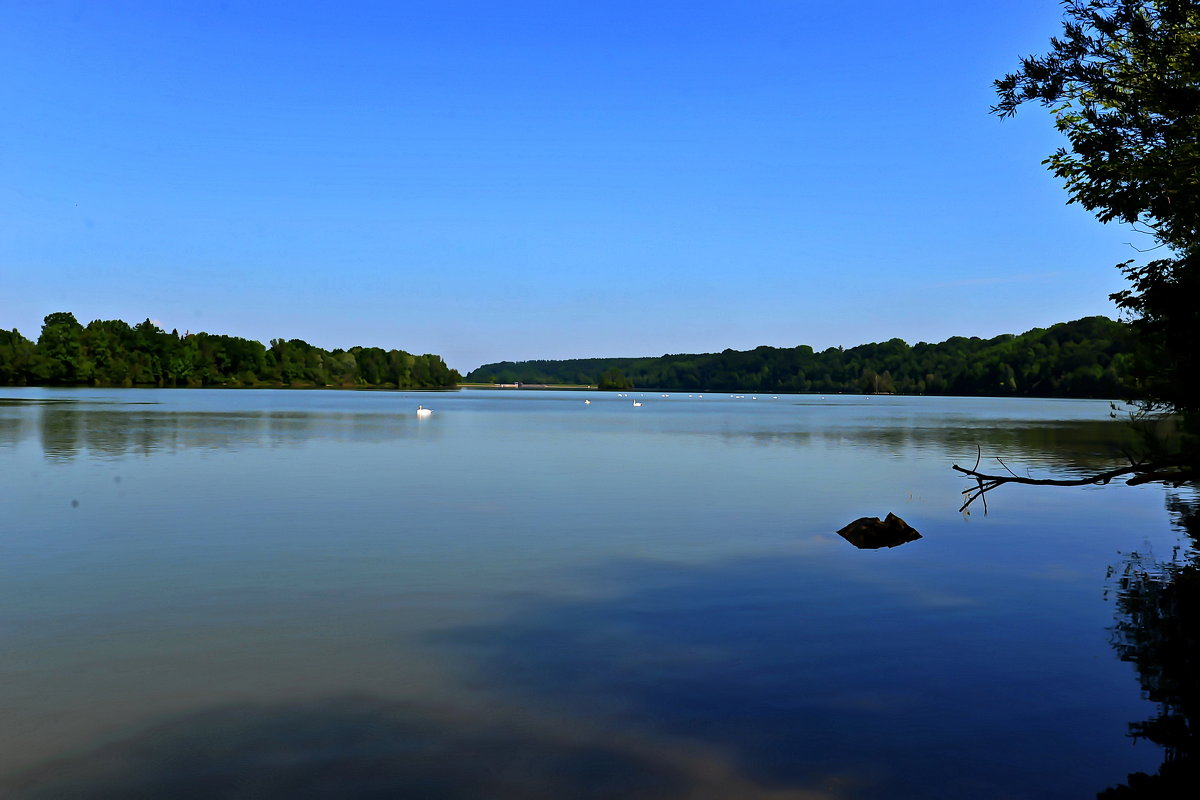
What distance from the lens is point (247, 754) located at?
9133 mm

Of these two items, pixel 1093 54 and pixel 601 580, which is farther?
pixel 601 580

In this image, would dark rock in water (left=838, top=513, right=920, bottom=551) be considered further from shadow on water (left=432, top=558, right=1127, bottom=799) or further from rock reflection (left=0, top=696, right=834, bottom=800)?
rock reflection (left=0, top=696, right=834, bottom=800)

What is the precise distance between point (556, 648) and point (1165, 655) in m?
8.70

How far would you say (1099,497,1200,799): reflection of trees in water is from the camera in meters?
8.82

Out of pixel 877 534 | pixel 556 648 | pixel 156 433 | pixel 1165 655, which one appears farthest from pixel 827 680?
pixel 156 433

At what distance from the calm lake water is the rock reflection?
0.13ft

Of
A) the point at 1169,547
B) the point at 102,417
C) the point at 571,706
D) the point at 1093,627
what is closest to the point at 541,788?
the point at 571,706

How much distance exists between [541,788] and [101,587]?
12.2 m

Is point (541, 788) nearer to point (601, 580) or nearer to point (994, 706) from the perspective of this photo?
point (994, 706)

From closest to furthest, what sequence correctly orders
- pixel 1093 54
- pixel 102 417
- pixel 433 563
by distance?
pixel 1093 54 → pixel 433 563 → pixel 102 417

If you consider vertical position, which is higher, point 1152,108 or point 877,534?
point 1152,108

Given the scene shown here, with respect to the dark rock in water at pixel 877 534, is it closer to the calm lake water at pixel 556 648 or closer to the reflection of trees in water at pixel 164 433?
the calm lake water at pixel 556 648

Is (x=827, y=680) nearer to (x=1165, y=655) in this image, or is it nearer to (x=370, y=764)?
(x=1165, y=655)

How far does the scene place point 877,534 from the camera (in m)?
22.5
